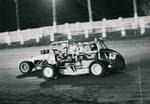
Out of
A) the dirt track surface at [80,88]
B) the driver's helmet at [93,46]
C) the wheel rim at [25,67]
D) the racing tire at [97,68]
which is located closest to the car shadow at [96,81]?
the dirt track surface at [80,88]

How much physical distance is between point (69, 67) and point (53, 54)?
0.92 metres

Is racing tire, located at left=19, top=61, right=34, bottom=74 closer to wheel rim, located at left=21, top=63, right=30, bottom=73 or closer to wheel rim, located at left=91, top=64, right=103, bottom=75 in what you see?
wheel rim, located at left=21, top=63, right=30, bottom=73

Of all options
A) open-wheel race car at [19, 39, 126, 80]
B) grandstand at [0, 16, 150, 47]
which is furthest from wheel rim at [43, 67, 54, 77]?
grandstand at [0, 16, 150, 47]

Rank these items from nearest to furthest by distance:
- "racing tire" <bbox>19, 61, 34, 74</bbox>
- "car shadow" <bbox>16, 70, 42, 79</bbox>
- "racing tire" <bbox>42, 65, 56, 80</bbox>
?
"racing tire" <bbox>42, 65, 56, 80</bbox> < "car shadow" <bbox>16, 70, 42, 79</bbox> < "racing tire" <bbox>19, 61, 34, 74</bbox>

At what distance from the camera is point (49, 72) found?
16328 mm

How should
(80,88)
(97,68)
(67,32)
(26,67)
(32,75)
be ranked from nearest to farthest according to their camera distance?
1. (80,88)
2. (97,68)
3. (32,75)
4. (26,67)
5. (67,32)

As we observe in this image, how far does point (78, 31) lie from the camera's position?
34094 mm

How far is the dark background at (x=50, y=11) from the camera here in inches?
1833

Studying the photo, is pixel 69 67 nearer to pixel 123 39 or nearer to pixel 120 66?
pixel 120 66

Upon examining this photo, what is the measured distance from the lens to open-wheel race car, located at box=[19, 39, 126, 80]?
15.9 metres

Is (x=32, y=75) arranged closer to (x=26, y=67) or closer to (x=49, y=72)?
(x=26, y=67)

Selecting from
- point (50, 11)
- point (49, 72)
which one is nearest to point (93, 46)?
point (49, 72)

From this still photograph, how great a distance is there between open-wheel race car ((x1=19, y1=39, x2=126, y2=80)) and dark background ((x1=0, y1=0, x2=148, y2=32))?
2996cm

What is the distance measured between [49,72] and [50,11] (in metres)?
32.0
